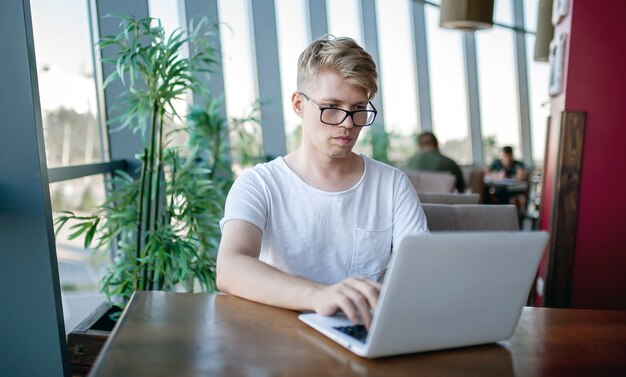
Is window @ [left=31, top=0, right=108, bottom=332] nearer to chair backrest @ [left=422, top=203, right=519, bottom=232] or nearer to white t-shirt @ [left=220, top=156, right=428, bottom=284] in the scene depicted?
white t-shirt @ [left=220, top=156, right=428, bottom=284]

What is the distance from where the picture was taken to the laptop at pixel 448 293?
1024 mm

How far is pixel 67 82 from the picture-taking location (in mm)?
3650

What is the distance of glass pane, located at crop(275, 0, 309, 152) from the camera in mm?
7734

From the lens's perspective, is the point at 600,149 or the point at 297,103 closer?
the point at 297,103

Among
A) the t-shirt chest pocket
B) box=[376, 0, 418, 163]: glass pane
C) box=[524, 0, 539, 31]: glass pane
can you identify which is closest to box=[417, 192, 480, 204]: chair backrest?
the t-shirt chest pocket

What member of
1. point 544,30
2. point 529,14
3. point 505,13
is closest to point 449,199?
point 544,30

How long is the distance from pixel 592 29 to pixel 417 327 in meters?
3.42

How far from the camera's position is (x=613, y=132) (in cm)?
392

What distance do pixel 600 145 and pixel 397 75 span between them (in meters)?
6.59

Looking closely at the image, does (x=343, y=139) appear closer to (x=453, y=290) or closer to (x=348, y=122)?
(x=348, y=122)

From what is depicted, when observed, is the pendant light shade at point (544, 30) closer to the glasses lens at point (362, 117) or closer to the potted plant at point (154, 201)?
the potted plant at point (154, 201)

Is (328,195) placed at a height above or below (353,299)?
above

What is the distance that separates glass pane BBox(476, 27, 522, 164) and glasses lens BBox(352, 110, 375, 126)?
33.1ft

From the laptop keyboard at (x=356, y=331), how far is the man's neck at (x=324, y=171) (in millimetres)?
703
